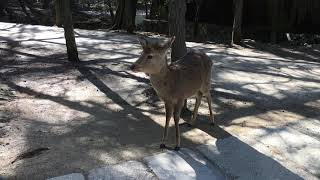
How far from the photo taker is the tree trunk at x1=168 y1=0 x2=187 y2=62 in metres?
5.83

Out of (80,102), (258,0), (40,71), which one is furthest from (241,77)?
(258,0)

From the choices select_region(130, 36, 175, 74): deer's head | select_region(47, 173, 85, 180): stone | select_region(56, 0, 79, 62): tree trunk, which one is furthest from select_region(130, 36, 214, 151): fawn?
select_region(56, 0, 79, 62): tree trunk

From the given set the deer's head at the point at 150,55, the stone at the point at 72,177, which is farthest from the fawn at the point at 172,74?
the stone at the point at 72,177

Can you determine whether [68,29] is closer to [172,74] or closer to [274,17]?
[172,74]

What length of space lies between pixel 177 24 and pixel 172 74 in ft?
4.67

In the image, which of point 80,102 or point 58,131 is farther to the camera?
point 80,102

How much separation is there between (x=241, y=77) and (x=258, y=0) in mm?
8423

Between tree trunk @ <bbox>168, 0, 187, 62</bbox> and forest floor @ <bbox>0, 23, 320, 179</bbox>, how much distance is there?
85 cm

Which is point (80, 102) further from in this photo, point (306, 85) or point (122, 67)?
point (306, 85)

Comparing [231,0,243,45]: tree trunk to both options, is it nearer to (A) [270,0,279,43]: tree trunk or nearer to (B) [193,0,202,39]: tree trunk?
(A) [270,0,279,43]: tree trunk

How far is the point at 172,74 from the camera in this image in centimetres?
462

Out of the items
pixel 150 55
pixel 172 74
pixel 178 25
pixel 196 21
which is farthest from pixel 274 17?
pixel 150 55

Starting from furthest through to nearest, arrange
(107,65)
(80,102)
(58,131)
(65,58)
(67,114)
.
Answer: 1. (65,58)
2. (107,65)
3. (80,102)
4. (67,114)
5. (58,131)

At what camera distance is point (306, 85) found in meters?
7.38
